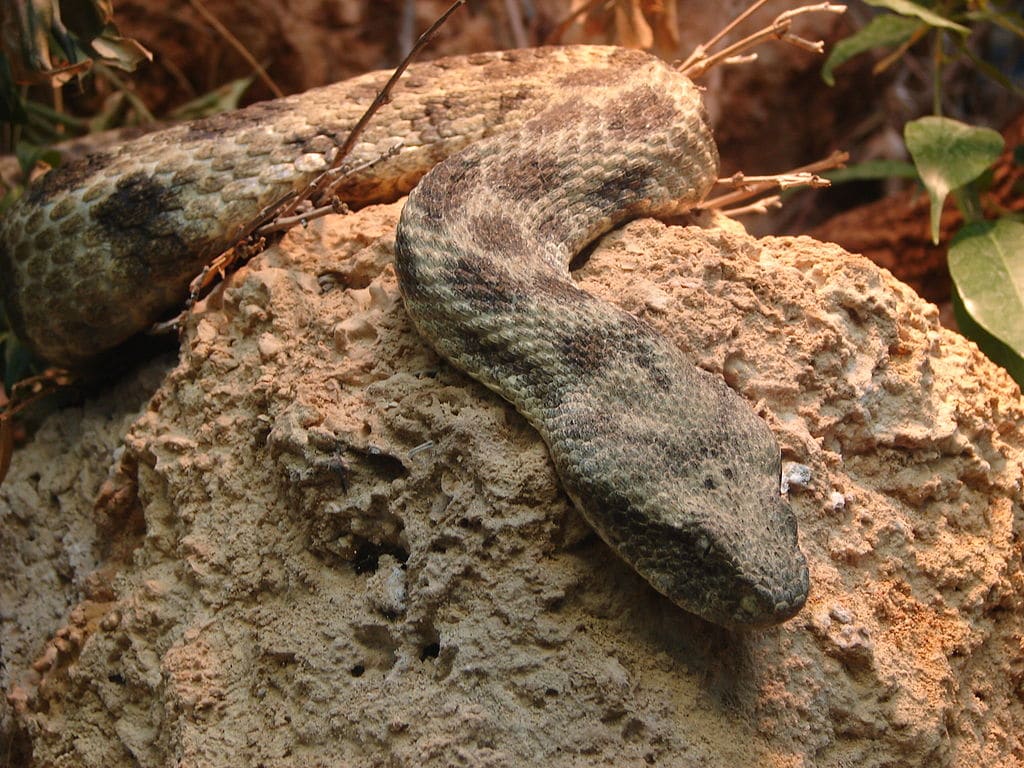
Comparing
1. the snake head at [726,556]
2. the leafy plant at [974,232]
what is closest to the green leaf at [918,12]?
the leafy plant at [974,232]

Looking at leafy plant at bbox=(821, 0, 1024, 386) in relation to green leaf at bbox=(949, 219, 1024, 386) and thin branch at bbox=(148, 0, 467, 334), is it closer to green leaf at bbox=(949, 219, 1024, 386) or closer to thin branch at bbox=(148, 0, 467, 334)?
green leaf at bbox=(949, 219, 1024, 386)

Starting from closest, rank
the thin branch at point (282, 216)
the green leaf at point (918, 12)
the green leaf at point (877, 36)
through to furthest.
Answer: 1. the thin branch at point (282, 216)
2. the green leaf at point (918, 12)
3. the green leaf at point (877, 36)

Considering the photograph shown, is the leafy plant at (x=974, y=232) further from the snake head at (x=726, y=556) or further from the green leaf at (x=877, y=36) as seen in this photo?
the snake head at (x=726, y=556)

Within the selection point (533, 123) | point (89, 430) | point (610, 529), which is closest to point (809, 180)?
point (533, 123)

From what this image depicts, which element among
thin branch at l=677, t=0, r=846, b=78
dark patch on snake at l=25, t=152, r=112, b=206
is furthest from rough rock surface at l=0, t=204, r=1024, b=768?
thin branch at l=677, t=0, r=846, b=78

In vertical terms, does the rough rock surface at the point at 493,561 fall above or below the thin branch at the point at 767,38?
below
